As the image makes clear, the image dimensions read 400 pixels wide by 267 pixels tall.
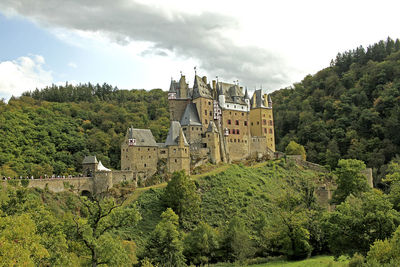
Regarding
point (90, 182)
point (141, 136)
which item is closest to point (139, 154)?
point (141, 136)

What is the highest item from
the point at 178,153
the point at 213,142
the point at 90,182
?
the point at 213,142

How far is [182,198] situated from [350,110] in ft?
171

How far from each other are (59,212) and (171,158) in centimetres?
1617

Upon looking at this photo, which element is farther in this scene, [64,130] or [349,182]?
[64,130]

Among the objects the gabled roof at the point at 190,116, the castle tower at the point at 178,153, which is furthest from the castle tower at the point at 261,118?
the castle tower at the point at 178,153

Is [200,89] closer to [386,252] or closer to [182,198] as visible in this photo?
[182,198]

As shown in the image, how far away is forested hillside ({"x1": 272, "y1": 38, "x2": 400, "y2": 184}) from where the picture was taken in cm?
7575

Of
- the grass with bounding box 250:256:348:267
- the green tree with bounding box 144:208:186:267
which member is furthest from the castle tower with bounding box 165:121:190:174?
the grass with bounding box 250:256:348:267

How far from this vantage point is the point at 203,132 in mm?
59875

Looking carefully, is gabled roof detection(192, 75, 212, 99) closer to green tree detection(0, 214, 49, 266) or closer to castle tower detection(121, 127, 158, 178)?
castle tower detection(121, 127, 158, 178)

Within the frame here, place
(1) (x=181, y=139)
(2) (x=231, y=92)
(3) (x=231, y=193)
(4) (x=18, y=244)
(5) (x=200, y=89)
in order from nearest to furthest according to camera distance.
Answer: (4) (x=18, y=244) → (3) (x=231, y=193) → (1) (x=181, y=139) → (5) (x=200, y=89) → (2) (x=231, y=92)

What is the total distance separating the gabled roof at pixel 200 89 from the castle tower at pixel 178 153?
9.51 meters

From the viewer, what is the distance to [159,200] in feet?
157

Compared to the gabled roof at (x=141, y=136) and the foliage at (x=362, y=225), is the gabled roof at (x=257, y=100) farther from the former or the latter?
the foliage at (x=362, y=225)
